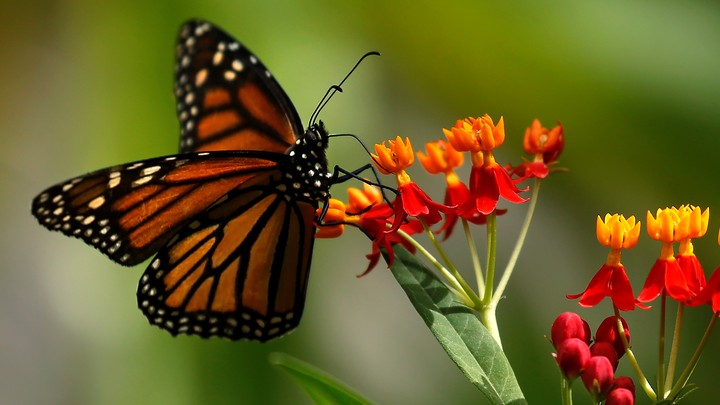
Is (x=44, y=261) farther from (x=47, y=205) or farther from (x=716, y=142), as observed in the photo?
(x=716, y=142)

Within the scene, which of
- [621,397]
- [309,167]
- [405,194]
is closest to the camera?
[621,397]

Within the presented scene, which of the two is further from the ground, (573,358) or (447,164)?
(447,164)

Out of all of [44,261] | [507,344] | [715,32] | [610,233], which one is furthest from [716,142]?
[44,261]

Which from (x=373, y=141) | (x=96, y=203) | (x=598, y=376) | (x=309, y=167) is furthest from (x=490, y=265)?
(x=373, y=141)

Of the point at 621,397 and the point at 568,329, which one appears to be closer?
the point at 621,397

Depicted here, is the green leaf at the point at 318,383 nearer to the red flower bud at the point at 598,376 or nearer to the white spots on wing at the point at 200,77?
the red flower bud at the point at 598,376

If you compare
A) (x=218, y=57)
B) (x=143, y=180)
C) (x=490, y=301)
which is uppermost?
(x=218, y=57)

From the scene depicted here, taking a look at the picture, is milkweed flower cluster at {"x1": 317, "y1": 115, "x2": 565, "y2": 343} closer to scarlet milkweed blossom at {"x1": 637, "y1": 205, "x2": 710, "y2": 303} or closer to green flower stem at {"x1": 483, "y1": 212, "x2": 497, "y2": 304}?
green flower stem at {"x1": 483, "y1": 212, "x2": 497, "y2": 304}

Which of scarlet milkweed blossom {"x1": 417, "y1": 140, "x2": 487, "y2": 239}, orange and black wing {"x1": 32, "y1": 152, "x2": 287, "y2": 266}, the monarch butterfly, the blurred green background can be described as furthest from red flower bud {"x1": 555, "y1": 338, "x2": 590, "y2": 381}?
the blurred green background

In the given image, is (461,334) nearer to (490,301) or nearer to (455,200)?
(490,301)
